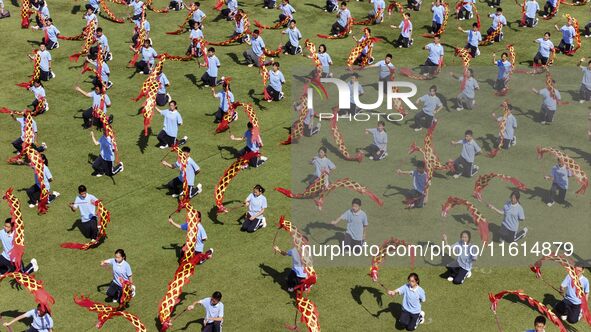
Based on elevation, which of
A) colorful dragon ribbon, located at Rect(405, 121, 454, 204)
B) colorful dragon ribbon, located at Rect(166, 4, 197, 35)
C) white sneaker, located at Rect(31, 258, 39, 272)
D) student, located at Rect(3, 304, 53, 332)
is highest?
student, located at Rect(3, 304, 53, 332)

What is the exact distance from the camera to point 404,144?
37844 mm

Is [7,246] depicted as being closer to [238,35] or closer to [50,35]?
[50,35]

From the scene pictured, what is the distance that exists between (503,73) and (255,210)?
54.8 ft

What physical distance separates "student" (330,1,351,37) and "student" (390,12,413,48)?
110 inches

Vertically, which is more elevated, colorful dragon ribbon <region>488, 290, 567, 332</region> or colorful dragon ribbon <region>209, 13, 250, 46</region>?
colorful dragon ribbon <region>488, 290, 567, 332</region>

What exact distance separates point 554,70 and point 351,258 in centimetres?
1973

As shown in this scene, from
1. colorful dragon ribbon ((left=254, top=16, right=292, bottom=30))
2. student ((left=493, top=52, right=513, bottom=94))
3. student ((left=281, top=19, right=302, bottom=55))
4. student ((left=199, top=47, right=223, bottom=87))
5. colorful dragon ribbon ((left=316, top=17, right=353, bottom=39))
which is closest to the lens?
student ((left=199, top=47, right=223, bottom=87))

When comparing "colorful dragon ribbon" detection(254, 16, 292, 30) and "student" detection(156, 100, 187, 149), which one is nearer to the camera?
"student" detection(156, 100, 187, 149)

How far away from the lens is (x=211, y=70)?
4134 cm

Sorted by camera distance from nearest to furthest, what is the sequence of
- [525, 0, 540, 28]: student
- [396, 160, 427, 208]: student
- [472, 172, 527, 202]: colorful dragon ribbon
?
[396, 160, 427, 208]: student → [472, 172, 527, 202]: colorful dragon ribbon → [525, 0, 540, 28]: student

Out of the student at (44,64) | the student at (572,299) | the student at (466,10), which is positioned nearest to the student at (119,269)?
the student at (572,299)

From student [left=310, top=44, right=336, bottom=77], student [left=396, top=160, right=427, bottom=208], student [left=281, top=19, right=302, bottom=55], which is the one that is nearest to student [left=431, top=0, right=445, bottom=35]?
student [left=281, top=19, right=302, bottom=55]

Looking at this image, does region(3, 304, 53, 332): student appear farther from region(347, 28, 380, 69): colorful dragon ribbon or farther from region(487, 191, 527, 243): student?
region(347, 28, 380, 69): colorful dragon ribbon

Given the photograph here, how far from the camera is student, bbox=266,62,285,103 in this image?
131 ft
